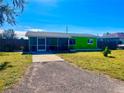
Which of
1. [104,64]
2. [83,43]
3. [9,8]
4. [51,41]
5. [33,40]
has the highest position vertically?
[9,8]

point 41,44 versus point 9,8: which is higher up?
point 9,8

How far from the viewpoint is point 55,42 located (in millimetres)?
29688

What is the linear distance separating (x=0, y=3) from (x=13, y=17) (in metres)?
1.79

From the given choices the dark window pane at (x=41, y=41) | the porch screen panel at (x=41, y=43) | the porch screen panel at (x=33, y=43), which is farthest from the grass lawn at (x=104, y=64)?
the dark window pane at (x=41, y=41)

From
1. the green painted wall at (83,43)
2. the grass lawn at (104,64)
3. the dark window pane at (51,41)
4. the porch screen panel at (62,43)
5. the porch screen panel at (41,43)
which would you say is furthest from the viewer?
the green painted wall at (83,43)

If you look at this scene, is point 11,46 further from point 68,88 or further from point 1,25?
point 68,88

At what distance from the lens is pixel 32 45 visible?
2758cm

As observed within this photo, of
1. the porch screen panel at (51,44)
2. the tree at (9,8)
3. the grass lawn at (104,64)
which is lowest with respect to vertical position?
the grass lawn at (104,64)

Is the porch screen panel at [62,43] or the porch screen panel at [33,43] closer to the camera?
the porch screen panel at [33,43]

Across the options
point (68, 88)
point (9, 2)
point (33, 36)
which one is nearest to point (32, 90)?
point (68, 88)

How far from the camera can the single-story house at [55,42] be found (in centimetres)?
2777

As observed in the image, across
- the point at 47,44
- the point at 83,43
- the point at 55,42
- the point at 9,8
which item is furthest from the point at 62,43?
the point at 9,8

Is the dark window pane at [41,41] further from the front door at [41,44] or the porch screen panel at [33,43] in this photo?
the porch screen panel at [33,43]

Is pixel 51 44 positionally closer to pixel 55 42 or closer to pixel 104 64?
pixel 55 42
